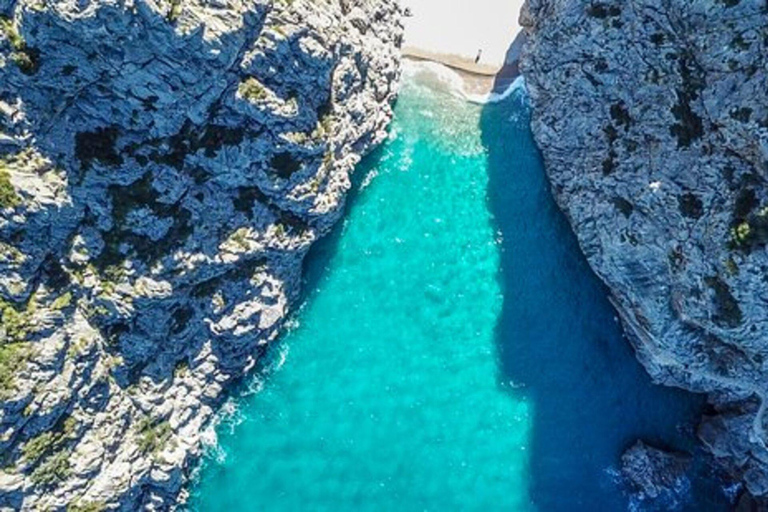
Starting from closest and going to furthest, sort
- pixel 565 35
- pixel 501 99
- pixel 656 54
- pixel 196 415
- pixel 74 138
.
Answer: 1. pixel 74 138
2. pixel 656 54
3. pixel 565 35
4. pixel 196 415
5. pixel 501 99

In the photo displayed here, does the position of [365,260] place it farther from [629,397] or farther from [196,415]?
[629,397]

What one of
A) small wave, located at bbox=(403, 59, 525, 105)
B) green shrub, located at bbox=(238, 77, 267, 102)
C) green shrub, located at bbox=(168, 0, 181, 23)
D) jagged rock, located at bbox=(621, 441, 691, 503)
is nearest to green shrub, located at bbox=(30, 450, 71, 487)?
green shrub, located at bbox=(238, 77, 267, 102)

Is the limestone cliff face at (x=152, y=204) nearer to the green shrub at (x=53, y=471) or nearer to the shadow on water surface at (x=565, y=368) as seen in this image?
the green shrub at (x=53, y=471)

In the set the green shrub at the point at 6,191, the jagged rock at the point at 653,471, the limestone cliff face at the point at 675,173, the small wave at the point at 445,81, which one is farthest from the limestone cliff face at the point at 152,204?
the jagged rock at the point at 653,471

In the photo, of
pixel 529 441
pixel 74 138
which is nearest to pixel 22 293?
pixel 74 138

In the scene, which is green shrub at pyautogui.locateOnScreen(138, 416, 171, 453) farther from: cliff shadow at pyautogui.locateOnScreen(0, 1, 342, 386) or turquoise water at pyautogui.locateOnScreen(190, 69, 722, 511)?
turquoise water at pyautogui.locateOnScreen(190, 69, 722, 511)

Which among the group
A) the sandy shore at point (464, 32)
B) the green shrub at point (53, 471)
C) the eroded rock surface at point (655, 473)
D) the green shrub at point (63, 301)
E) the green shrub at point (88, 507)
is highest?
the sandy shore at point (464, 32)
